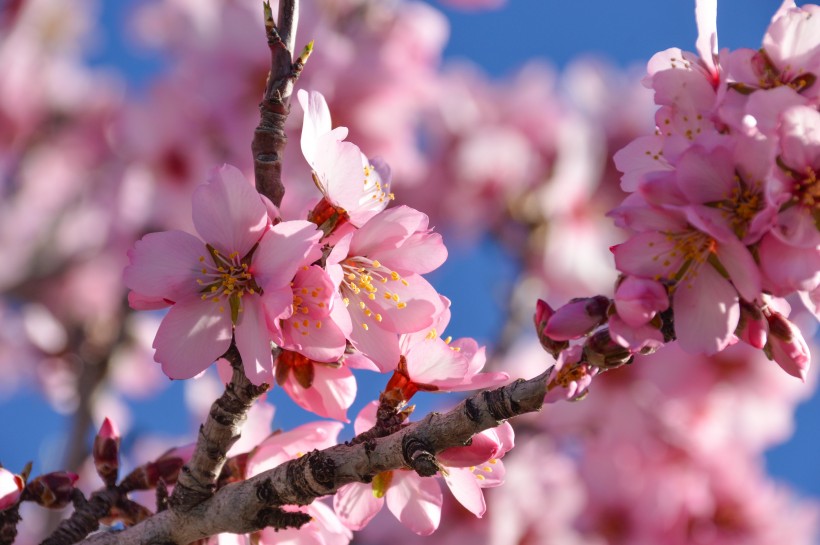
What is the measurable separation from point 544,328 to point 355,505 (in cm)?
41

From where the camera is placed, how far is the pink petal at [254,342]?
3.79ft

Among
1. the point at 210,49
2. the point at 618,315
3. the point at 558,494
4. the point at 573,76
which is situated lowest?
the point at 558,494

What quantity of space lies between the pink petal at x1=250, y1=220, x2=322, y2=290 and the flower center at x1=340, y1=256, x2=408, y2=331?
0.35 ft

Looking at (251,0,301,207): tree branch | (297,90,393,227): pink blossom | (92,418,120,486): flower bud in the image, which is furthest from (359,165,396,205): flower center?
(92,418,120,486): flower bud

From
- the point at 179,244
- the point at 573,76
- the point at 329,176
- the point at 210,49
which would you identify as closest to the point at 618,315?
the point at 329,176

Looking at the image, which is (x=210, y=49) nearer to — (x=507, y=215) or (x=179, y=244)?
(x=507, y=215)

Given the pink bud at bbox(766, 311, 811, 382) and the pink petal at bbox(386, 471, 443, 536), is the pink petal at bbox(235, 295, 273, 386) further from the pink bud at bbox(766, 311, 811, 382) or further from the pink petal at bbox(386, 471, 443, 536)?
the pink bud at bbox(766, 311, 811, 382)

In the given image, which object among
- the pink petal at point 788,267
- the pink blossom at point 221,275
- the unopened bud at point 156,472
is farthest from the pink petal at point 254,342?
the pink petal at point 788,267

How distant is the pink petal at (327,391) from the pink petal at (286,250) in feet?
0.61

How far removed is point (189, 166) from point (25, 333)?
129 cm

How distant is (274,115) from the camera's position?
1.29 m

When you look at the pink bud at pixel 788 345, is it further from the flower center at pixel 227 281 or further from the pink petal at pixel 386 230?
the flower center at pixel 227 281

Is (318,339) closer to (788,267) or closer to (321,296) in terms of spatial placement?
(321,296)

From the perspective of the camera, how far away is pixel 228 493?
1291 mm
